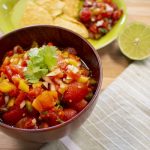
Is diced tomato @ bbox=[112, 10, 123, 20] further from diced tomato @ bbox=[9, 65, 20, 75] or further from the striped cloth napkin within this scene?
diced tomato @ bbox=[9, 65, 20, 75]

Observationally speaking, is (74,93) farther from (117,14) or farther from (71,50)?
(117,14)

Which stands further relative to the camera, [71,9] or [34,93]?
[71,9]

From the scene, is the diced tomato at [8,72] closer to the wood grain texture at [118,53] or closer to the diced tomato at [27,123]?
the diced tomato at [27,123]

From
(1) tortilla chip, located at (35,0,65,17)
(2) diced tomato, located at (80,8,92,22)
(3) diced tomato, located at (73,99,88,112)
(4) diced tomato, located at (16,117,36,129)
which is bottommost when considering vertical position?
(2) diced tomato, located at (80,8,92,22)

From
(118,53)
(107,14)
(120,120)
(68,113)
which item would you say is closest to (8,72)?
(68,113)

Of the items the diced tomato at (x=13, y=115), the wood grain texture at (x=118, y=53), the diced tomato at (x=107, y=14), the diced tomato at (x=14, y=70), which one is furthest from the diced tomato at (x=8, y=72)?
the diced tomato at (x=107, y=14)

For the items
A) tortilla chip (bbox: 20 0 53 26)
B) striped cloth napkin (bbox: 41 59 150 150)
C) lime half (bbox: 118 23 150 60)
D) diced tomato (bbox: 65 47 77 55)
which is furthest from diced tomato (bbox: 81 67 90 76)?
tortilla chip (bbox: 20 0 53 26)

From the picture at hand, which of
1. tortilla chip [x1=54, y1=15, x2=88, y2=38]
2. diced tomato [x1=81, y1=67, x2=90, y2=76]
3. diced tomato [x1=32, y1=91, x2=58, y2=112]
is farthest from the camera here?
tortilla chip [x1=54, y1=15, x2=88, y2=38]
